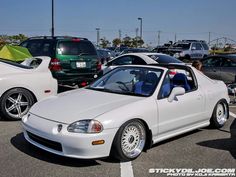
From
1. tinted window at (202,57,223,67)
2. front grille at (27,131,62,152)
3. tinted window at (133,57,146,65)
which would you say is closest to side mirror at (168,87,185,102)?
front grille at (27,131,62,152)

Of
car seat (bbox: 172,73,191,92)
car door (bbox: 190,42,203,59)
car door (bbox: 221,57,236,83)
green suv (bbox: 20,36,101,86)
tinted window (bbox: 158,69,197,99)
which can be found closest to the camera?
tinted window (bbox: 158,69,197,99)

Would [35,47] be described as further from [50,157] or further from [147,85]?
[50,157]

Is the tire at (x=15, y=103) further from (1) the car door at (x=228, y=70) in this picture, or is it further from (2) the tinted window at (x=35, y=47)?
(1) the car door at (x=228, y=70)

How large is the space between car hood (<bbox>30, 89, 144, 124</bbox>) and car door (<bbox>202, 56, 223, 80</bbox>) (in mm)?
7409

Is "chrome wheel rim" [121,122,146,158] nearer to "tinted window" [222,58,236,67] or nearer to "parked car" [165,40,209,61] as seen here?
"tinted window" [222,58,236,67]

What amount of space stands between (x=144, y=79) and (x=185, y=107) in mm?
809

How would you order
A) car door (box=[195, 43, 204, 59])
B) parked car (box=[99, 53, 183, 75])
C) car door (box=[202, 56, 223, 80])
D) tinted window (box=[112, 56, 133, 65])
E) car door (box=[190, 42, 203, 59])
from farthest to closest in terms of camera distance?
car door (box=[195, 43, 204, 59])
car door (box=[190, 42, 203, 59])
car door (box=[202, 56, 223, 80])
tinted window (box=[112, 56, 133, 65])
parked car (box=[99, 53, 183, 75])

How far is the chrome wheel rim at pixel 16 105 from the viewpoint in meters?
6.82

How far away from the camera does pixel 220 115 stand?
6641mm

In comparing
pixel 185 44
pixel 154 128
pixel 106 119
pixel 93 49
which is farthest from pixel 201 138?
pixel 185 44

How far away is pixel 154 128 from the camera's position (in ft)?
16.3

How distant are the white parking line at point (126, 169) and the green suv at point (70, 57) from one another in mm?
5172

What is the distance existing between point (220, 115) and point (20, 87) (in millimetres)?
4045

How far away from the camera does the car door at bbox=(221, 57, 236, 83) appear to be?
11.4 metres
